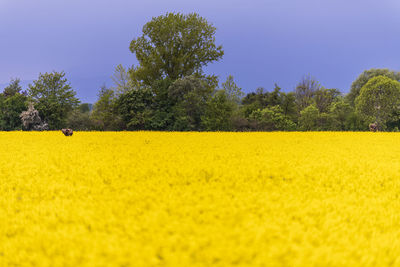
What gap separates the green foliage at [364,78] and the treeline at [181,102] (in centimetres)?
920

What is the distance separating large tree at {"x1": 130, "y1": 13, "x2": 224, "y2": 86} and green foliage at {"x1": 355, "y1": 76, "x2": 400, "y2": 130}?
21511 millimetres

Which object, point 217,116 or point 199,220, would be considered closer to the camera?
point 199,220

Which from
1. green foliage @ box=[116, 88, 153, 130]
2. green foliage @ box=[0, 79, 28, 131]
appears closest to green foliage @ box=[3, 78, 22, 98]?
green foliage @ box=[0, 79, 28, 131]

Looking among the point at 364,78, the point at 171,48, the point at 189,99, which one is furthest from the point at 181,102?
the point at 364,78

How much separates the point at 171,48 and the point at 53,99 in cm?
2103

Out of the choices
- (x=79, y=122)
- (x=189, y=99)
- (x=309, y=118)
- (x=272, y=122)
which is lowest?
(x=79, y=122)

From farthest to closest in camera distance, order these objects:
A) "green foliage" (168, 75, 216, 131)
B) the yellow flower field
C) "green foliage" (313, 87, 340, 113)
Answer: "green foliage" (313, 87, 340, 113) < "green foliage" (168, 75, 216, 131) < the yellow flower field

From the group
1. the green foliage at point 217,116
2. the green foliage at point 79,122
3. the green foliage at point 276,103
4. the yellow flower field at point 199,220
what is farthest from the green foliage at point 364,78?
the yellow flower field at point 199,220

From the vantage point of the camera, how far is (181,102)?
1120 inches

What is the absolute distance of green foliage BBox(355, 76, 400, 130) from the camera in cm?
3141

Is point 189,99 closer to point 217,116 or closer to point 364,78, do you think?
point 217,116

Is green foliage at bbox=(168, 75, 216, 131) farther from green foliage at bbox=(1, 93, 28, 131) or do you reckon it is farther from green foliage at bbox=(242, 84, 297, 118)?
green foliage at bbox=(1, 93, 28, 131)

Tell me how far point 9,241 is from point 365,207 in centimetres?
359

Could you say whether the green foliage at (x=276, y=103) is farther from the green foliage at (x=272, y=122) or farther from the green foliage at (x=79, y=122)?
the green foliage at (x=79, y=122)
